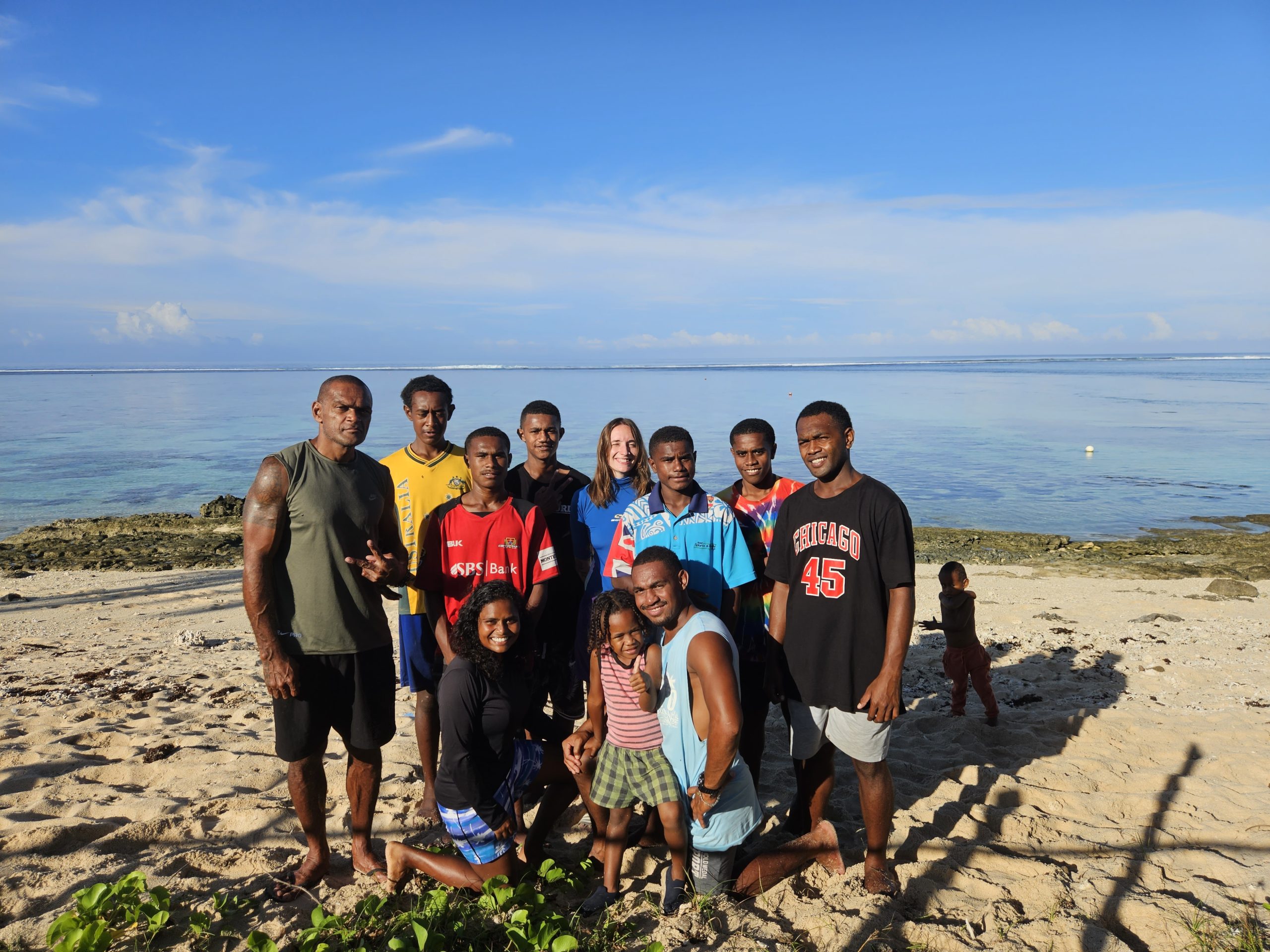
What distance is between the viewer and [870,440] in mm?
29188

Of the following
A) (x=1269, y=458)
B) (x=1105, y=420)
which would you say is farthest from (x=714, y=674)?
(x=1105, y=420)

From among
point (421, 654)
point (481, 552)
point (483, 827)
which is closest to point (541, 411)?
point (481, 552)

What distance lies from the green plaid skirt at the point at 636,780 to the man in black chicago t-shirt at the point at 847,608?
0.74 meters

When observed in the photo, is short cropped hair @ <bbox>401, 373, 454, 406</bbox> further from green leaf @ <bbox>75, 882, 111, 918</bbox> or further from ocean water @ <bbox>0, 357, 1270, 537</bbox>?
ocean water @ <bbox>0, 357, 1270, 537</bbox>

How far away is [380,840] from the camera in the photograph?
13.8 ft

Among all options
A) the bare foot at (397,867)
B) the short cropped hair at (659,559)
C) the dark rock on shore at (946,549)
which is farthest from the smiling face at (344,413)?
the dark rock on shore at (946,549)

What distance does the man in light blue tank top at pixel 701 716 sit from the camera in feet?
11.1

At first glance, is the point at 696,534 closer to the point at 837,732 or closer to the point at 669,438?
the point at 669,438

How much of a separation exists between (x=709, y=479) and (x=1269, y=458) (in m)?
18.1

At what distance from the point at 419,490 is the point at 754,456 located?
74.4 inches

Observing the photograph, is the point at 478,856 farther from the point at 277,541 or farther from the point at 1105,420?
the point at 1105,420

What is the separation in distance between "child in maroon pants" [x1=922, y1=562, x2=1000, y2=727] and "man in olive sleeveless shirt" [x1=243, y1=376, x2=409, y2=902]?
3.76 m

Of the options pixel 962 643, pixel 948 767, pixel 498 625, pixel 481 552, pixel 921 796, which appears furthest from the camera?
pixel 962 643

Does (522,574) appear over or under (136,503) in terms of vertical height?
over
